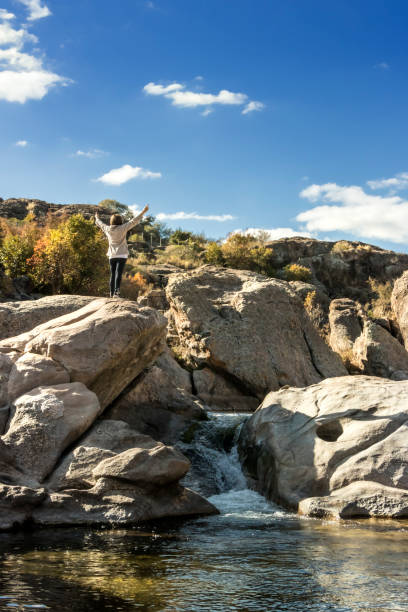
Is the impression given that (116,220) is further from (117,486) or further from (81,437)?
(117,486)

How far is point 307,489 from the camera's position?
10.4 meters

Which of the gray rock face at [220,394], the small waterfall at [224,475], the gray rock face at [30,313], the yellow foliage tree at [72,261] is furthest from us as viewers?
the yellow foliage tree at [72,261]

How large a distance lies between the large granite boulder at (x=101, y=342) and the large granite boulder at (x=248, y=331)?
484cm

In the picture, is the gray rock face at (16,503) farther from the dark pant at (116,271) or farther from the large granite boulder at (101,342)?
the dark pant at (116,271)

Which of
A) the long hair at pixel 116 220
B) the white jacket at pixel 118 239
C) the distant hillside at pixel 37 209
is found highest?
the distant hillside at pixel 37 209

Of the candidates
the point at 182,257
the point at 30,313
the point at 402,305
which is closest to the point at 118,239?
the point at 30,313

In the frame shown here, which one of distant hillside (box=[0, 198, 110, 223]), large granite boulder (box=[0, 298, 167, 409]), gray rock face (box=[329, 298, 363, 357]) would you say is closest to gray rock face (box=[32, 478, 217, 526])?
large granite boulder (box=[0, 298, 167, 409])

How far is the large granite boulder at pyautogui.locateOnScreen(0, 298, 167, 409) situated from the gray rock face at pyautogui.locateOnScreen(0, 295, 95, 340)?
6.67ft

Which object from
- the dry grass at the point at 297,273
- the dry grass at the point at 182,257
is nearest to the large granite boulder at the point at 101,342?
the dry grass at the point at 182,257

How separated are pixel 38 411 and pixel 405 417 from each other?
596 cm

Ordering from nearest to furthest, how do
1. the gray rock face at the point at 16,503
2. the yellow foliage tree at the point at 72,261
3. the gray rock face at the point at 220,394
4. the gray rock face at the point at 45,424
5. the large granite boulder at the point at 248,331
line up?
1. the gray rock face at the point at 16,503
2. the gray rock face at the point at 45,424
3. the gray rock face at the point at 220,394
4. the large granite boulder at the point at 248,331
5. the yellow foliage tree at the point at 72,261

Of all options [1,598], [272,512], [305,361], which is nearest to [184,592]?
[1,598]

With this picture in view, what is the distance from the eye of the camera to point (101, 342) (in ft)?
35.8

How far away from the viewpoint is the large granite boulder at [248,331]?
1667 centimetres
